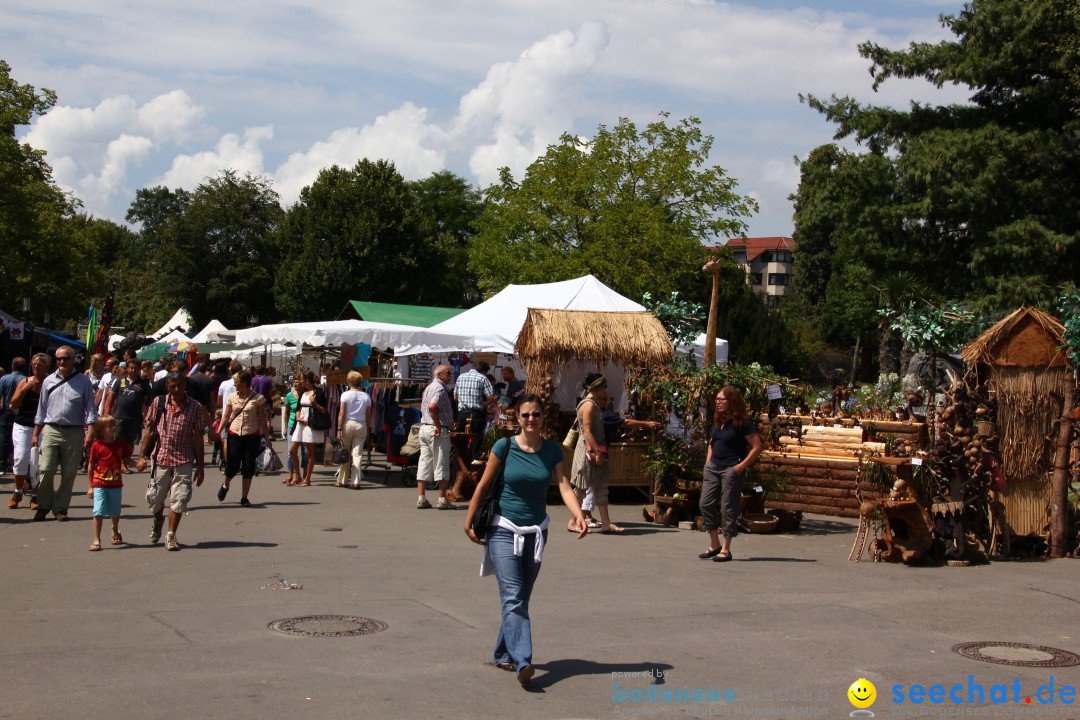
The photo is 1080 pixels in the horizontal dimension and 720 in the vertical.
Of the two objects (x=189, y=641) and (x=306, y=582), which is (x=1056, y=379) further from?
(x=189, y=641)

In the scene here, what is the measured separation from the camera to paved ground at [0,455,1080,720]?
5805 millimetres

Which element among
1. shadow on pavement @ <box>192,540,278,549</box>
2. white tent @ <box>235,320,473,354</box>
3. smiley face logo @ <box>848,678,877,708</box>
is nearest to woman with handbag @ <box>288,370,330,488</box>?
white tent @ <box>235,320,473,354</box>

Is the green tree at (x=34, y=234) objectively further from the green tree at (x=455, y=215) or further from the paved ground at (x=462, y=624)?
the paved ground at (x=462, y=624)

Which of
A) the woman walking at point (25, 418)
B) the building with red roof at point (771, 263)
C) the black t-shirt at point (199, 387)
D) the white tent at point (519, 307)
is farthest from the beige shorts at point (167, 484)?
the building with red roof at point (771, 263)

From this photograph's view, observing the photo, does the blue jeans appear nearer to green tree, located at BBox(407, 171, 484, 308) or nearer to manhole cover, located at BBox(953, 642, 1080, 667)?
manhole cover, located at BBox(953, 642, 1080, 667)

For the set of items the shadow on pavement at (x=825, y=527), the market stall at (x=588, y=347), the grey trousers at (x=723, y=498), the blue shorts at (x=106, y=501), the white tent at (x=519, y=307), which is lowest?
the shadow on pavement at (x=825, y=527)

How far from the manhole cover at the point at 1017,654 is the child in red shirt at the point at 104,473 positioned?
24.7ft

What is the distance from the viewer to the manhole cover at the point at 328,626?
281 inches

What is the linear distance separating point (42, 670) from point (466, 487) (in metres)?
9.36

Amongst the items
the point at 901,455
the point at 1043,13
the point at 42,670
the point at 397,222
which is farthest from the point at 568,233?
the point at 42,670

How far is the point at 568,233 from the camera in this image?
132 ft

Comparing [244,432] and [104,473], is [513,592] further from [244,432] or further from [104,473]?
[244,432]

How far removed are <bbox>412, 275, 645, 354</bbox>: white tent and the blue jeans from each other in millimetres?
12042

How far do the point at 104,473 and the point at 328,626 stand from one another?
410 centimetres
